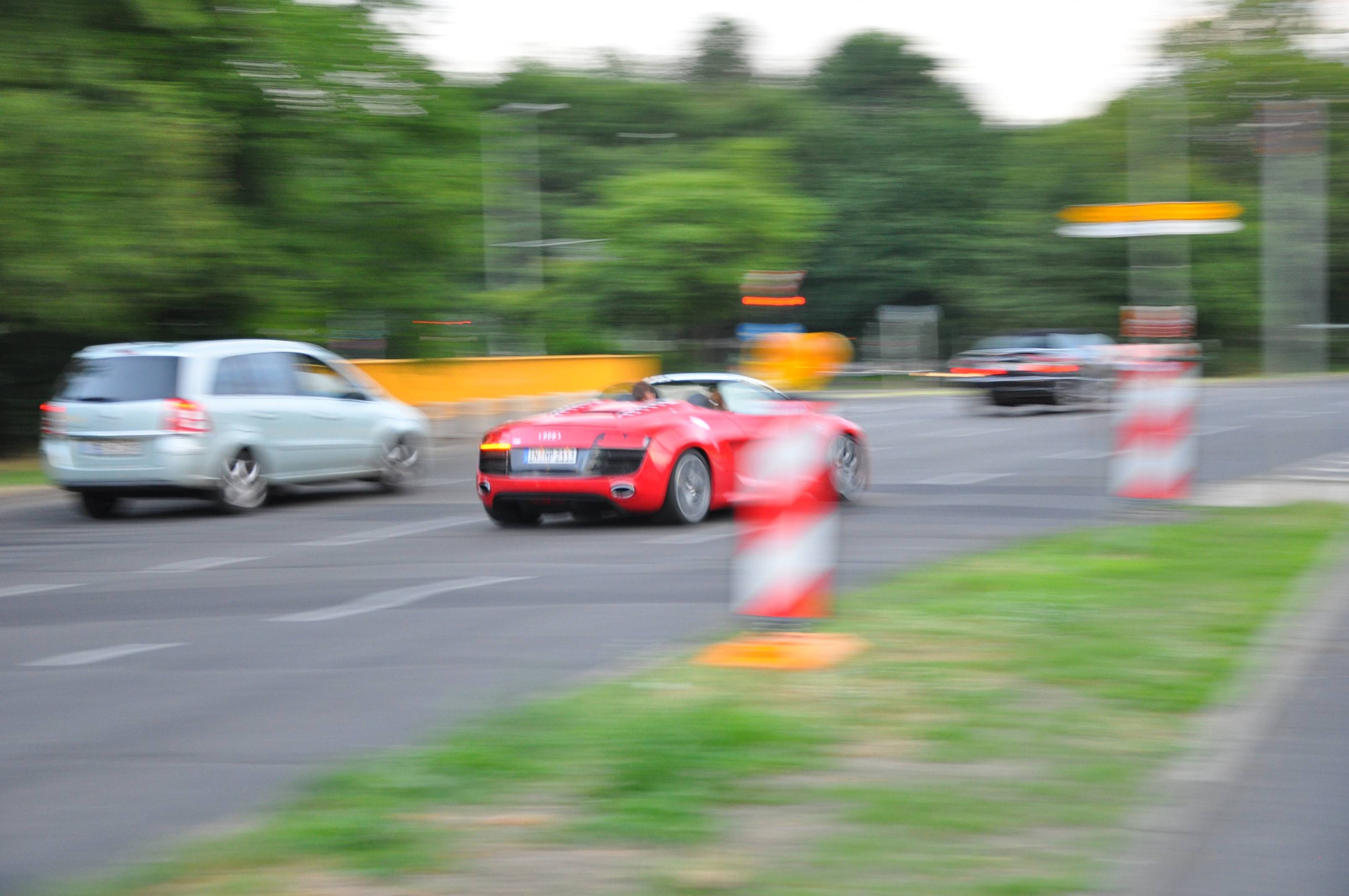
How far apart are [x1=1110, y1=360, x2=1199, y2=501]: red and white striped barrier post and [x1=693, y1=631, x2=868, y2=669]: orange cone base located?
5517 millimetres

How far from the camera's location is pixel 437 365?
25.7 m

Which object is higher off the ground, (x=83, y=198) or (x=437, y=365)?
(x=83, y=198)

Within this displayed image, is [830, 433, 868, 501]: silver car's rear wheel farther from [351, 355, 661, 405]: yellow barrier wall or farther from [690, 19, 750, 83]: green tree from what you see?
[690, 19, 750, 83]: green tree

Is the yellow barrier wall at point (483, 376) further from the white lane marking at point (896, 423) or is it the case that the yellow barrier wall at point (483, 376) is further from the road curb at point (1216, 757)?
the road curb at point (1216, 757)

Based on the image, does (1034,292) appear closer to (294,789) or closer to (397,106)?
(397,106)

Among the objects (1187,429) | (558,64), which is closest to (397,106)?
(1187,429)

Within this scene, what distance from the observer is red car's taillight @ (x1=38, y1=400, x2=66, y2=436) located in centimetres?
1462

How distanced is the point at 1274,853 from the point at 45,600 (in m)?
7.45

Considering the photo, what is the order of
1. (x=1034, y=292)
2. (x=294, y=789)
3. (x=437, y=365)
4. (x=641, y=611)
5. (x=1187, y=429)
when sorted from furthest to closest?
(x=1034, y=292) → (x=437, y=365) → (x=1187, y=429) → (x=641, y=611) → (x=294, y=789)

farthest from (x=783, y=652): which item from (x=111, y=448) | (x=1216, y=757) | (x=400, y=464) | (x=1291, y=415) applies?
(x=1291, y=415)

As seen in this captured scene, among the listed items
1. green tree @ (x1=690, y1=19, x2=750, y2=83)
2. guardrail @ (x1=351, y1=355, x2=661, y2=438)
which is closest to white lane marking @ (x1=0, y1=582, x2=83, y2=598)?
guardrail @ (x1=351, y1=355, x2=661, y2=438)

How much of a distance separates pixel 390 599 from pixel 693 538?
10.8 ft

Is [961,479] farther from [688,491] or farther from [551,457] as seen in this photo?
[551,457]

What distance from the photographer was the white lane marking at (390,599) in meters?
8.91
